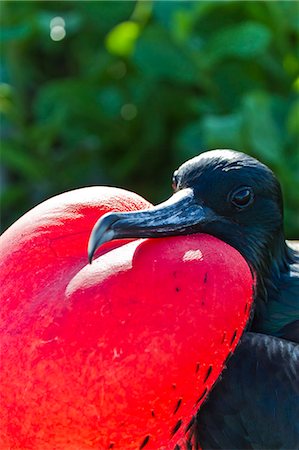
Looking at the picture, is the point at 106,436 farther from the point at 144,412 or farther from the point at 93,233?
the point at 93,233

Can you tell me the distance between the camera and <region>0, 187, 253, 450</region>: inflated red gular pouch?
641 millimetres

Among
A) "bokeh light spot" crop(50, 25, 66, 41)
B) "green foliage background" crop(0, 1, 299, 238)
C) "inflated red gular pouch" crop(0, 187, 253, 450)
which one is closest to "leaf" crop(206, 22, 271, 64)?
"green foliage background" crop(0, 1, 299, 238)

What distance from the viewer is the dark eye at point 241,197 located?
73 cm

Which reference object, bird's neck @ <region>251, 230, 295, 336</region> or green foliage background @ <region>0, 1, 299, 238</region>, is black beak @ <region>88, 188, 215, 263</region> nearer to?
bird's neck @ <region>251, 230, 295, 336</region>

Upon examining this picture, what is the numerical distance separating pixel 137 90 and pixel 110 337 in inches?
63.9

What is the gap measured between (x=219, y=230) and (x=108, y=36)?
1558 mm

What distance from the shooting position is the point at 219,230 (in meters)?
0.73

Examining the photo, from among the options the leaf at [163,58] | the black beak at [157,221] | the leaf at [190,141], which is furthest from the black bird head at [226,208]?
the leaf at [163,58]

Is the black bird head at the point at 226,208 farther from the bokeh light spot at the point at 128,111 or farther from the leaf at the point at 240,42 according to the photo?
the bokeh light spot at the point at 128,111

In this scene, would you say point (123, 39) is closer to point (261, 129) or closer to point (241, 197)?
point (261, 129)

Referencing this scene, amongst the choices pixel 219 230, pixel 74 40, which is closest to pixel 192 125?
pixel 74 40

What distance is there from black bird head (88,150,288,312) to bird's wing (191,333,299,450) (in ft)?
0.24

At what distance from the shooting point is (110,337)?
2.10ft

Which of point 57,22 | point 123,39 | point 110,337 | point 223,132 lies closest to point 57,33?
point 57,22
